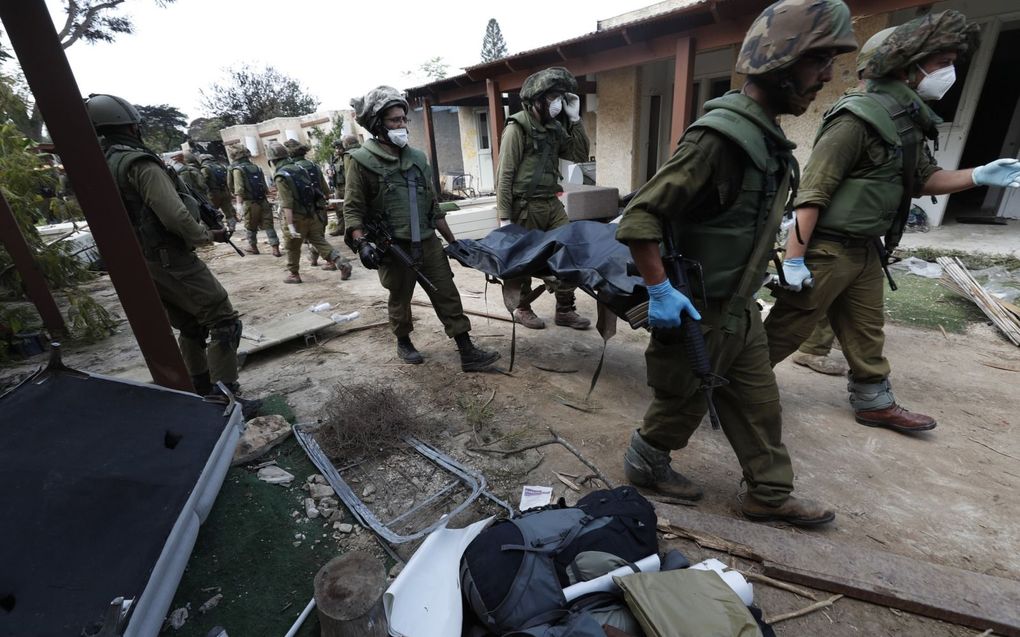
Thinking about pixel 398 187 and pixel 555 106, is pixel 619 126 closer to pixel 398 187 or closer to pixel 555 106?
pixel 555 106

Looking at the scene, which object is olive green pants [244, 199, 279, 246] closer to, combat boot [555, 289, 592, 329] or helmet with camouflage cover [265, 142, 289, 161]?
helmet with camouflage cover [265, 142, 289, 161]

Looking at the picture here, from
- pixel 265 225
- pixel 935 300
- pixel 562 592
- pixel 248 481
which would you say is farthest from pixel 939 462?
pixel 265 225

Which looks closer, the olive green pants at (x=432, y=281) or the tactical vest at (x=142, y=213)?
the tactical vest at (x=142, y=213)

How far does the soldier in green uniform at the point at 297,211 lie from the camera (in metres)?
6.39

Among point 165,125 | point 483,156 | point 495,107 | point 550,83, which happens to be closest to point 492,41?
point 165,125

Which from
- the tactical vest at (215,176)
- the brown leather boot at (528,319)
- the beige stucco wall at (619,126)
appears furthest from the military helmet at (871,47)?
the tactical vest at (215,176)

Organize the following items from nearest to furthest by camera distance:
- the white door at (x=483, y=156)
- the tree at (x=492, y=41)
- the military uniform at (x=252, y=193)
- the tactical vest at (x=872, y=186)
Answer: the tactical vest at (x=872, y=186)
the military uniform at (x=252, y=193)
the white door at (x=483, y=156)
the tree at (x=492, y=41)

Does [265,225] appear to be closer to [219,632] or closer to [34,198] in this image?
[34,198]

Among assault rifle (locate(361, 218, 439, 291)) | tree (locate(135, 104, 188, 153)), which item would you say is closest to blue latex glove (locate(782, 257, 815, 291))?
assault rifle (locate(361, 218, 439, 291))

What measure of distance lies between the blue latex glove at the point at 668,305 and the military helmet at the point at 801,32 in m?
0.76

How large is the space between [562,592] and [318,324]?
3.65 meters

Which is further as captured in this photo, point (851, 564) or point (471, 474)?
point (471, 474)

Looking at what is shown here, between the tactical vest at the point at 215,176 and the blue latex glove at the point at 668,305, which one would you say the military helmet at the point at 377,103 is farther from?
the tactical vest at the point at 215,176

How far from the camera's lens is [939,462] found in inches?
98.7
